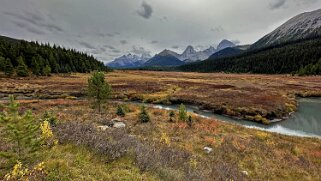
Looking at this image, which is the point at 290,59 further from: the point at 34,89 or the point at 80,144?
the point at 80,144

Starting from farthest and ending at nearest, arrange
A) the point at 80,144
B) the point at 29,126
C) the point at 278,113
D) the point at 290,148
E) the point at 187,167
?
the point at 278,113, the point at 290,148, the point at 187,167, the point at 80,144, the point at 29,126

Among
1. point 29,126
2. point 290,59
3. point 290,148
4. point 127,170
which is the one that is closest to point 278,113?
point 290,148

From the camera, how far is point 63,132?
9.59 metres

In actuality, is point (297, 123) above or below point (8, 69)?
below

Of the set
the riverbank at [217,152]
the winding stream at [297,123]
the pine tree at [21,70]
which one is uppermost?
the pine tree at [21,70]

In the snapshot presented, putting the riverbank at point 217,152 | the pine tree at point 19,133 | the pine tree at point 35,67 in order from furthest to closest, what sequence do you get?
the pine tree at point 35,67 → the riverbank at point 217,152 → the pine tree at point 19,133


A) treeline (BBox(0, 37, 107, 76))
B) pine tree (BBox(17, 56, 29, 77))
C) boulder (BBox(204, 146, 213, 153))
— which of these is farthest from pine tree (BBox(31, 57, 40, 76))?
boulder (BBox(204, 146, 213, 153))

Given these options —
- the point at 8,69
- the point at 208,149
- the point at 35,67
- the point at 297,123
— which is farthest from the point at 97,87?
the point at 35,67

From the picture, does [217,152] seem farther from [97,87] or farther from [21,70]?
[21,70]

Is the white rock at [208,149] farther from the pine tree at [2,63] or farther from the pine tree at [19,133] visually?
the pine tree at [2,63]

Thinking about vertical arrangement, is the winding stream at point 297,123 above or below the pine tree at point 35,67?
below

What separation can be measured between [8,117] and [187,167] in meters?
6.69

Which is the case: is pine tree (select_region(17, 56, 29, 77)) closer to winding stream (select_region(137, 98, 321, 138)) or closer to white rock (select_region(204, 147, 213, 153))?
winding stream (select_region(137, 98, 321, 138))

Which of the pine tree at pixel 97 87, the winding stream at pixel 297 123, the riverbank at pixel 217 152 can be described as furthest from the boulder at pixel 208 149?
the pine tree at pixel 97 87
